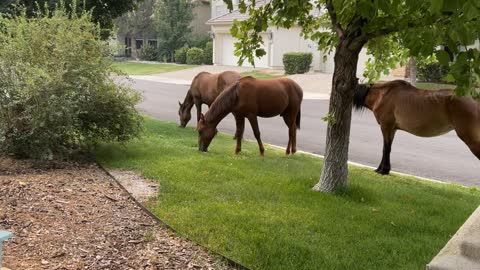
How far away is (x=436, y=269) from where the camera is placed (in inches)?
153

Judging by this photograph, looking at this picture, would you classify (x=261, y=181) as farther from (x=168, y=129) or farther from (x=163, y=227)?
(x=168, y=129)

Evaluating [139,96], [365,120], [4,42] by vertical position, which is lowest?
[365,120]

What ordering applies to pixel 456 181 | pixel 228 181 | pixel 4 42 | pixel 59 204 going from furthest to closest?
pixel 456 181
pixel 4 42
pixel 228 181
pixel 59 204

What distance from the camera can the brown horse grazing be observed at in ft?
42.7

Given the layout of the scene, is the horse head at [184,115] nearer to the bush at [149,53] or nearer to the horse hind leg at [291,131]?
the horse hind leg at [291,131]

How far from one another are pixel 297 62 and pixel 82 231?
31053mm

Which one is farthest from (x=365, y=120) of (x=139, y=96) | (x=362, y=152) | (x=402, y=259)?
(x=402, y=259)

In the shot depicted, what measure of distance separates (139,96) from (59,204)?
136 inches

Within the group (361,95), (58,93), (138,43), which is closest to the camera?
(58,93)

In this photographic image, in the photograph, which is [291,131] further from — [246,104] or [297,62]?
[297,62]

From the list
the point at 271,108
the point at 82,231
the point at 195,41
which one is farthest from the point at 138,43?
the point at 82,231

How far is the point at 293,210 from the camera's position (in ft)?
20.4

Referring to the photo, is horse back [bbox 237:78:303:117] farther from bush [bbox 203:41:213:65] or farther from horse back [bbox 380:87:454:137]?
bush [bbox 203:41:213:65]

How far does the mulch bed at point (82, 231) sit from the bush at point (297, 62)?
1149 inches
